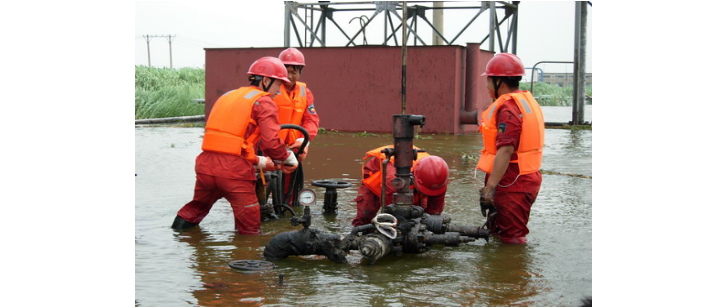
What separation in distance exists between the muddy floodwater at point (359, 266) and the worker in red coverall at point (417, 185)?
40cm

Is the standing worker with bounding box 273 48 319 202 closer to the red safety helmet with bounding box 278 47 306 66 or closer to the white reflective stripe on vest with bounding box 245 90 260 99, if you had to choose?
the red safety helmet with bounding box 278 47 306 66

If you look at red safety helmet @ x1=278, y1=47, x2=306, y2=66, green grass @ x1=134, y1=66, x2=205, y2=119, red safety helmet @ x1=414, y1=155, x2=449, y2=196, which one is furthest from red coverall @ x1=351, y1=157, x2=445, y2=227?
green grass @ x1=134, y1=66, x2=205, y2=119

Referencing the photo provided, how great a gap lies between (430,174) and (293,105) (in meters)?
2.51

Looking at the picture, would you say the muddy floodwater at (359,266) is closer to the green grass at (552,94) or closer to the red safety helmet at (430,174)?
the red safety helmet at (430,174)

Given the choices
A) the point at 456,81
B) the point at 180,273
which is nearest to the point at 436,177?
the point at 180,273

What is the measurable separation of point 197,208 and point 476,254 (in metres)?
2.64

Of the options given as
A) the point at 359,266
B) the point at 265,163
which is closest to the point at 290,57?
the point at 265,163

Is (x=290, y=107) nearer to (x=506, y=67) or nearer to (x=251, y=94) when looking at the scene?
(x=251, y=94)

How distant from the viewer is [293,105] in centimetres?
859

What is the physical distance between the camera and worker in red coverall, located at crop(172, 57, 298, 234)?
7008 mm

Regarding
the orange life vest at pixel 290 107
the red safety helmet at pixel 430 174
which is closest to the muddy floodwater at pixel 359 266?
the red safety helmet at pixel 430 174

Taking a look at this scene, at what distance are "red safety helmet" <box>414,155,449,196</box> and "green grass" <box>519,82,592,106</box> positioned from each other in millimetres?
33163

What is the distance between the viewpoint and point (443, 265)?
6.04 m

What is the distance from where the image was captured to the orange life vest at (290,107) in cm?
849
